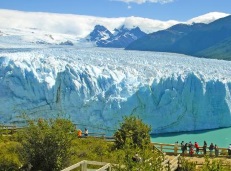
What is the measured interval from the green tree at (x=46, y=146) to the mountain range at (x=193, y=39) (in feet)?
232

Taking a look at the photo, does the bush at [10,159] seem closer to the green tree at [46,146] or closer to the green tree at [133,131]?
the green tree at [46,146]

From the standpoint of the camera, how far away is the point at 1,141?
15.2 m

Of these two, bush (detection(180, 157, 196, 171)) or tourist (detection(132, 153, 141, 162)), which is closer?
tourist (detection(132, 153, 141, 162))

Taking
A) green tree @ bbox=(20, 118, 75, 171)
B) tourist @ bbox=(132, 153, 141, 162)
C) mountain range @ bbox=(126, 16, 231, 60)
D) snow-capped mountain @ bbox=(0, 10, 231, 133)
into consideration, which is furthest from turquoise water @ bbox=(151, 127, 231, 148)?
mountain range @ bbox=(126, 16, 231, 60)

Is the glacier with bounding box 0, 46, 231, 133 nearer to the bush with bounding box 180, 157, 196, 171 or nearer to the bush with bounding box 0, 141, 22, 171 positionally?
the bush with bounding box 0, 141, 22, 171

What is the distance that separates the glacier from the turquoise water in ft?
1.67

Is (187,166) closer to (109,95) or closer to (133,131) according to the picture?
(133,131)

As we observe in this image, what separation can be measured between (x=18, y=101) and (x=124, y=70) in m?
6.60

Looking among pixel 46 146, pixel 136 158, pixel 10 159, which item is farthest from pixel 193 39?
pixel 136 158

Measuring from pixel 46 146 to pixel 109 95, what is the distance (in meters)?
13.4

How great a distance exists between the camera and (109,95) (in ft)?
82.2

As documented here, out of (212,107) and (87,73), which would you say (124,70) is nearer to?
(87,73)

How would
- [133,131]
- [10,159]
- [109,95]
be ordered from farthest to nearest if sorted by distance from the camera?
1. [109,95]
2. [133,131]
3. [10,159]

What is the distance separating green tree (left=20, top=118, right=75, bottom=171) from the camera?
38.4ft
